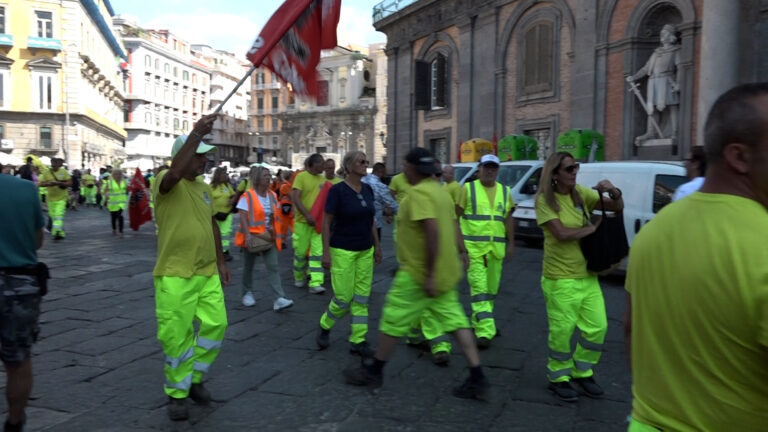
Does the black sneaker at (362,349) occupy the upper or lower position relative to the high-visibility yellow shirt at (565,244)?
lower

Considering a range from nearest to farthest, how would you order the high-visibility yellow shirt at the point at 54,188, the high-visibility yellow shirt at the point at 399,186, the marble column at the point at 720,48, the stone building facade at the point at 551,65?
the high-visibility yellow shirt at the point at 399,186 < the marble column at the point at 720,48 < the high-visibility yellow shirt at the point at 54,188 < the stone building facade at the point at 551,65

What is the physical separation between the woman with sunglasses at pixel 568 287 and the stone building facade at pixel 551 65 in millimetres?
10104

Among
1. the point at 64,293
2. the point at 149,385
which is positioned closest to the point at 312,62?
the point at 149,385

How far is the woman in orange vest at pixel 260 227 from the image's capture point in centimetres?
662

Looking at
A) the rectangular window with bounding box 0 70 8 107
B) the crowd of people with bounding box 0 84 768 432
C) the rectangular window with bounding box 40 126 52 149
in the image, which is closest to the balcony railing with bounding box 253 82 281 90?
the rectangular window with bounding box 40 126 52 149

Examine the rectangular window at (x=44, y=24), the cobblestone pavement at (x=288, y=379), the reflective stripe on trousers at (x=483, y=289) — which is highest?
the rectangular window at (x=44, y=24)

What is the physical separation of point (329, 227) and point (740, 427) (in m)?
3.95

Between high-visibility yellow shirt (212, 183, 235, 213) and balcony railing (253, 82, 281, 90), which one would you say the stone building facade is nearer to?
high-visibility yellow shirt (212, 183, 235, 213)

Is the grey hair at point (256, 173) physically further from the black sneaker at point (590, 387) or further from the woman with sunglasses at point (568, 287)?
the black sneaker at point (590, 387)

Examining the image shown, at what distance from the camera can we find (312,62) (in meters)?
4.53

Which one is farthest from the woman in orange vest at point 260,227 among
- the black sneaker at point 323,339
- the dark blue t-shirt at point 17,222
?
the dark blue t-shirt at point 17,222

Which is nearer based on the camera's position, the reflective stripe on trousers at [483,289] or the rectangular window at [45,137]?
the reflective stripe on trousers at [483,289]

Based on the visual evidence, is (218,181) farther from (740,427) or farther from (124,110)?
(124,110)

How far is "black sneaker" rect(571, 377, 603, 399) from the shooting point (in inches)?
161
